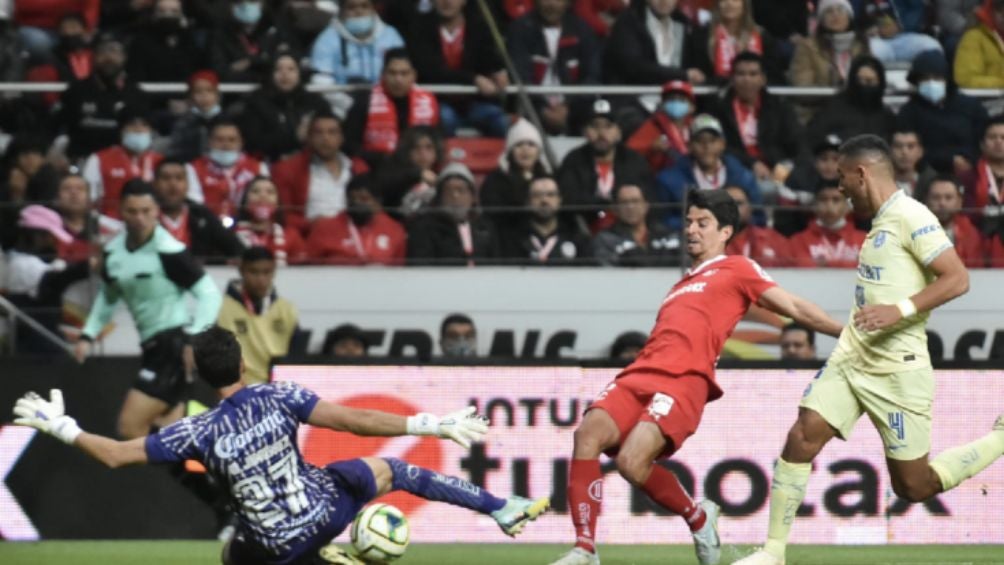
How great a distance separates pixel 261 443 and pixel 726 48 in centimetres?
974

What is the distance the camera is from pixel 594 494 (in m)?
9.79

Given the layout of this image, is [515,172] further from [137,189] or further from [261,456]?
[261,456]

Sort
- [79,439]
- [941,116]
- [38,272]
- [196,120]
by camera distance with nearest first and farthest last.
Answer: [79,439] < [38,272] < [196,120] < [941,116]

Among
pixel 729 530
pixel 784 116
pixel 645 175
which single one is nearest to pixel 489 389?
pixel 729 530

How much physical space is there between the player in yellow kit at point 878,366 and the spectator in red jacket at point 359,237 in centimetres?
555

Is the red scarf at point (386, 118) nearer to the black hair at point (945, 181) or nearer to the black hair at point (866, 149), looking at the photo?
the black hair at point (945, 181)

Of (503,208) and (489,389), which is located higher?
(503,208)

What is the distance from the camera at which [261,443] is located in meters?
8.88

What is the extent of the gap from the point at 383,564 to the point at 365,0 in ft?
29.7

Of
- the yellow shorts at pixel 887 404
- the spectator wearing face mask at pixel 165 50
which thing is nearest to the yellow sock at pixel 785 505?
the yellow shorts at pixel 887 404

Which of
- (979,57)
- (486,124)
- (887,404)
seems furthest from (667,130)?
(887,404)

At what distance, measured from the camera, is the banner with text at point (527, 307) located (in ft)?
46.0

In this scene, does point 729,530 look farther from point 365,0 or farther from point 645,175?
point 365,0

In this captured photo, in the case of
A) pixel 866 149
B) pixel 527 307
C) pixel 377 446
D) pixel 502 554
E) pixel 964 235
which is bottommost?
pixel 502 554
